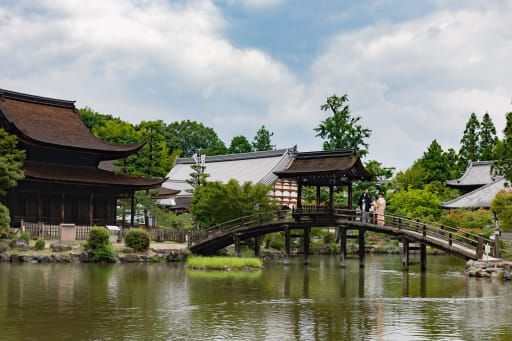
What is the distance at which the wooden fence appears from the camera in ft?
149

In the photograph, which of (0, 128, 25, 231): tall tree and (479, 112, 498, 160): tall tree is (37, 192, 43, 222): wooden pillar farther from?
(479, 112, 498, 160): tall tree

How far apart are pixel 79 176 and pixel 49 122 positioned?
5.80m

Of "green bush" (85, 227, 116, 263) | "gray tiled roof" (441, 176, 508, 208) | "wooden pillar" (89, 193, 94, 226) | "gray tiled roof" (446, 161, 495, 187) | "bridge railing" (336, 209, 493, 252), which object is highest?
"gray tiled roof" (446, 161, 495, 187)

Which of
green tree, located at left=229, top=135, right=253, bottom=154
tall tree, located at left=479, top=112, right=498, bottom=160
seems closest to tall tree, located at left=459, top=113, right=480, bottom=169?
tall tree, located at left=479, top=112, right=498, bottom=160

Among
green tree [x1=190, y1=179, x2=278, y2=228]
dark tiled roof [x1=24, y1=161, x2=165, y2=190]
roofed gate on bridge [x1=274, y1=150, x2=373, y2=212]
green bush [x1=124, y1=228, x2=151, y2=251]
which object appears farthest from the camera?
green tree [x1=190, y1=179, x2=278, y2=228]

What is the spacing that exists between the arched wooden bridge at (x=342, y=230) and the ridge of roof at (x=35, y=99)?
1728 centimetres

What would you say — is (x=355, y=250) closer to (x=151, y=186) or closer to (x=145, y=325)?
(x=151, y=186)

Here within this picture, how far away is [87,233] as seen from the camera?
153 ft

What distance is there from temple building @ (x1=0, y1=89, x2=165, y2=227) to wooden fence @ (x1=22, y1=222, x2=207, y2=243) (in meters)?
2.41

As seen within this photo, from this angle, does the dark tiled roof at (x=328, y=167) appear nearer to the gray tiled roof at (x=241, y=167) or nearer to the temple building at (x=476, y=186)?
the temple building at (x=476, y=186)

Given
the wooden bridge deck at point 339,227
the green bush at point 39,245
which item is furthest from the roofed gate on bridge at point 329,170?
the green bush at point 39,245

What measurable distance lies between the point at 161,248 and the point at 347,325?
1104 inches

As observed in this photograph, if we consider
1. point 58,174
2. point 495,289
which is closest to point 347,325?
point 495,289

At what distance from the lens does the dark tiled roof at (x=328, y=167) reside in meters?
43.4
